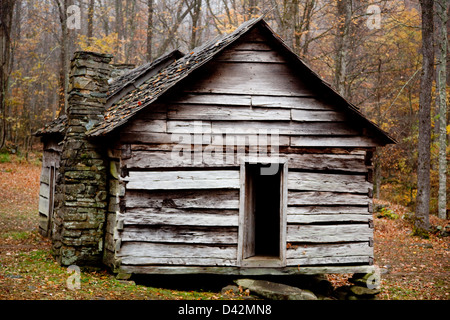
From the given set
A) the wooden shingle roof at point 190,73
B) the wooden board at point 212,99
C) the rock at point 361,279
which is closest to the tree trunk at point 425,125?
the rock at point 361,279

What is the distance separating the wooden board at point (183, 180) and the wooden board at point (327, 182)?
4.09ft

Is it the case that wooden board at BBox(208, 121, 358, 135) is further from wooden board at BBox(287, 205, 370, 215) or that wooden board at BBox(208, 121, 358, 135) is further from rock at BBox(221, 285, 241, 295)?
rock at BBox(221, 285, 241, 295)

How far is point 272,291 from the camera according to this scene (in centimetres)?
815

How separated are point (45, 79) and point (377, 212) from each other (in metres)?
25.3

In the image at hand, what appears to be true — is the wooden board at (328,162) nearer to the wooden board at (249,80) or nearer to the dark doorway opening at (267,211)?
the wooden board at (249,80)

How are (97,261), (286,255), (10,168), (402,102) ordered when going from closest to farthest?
1. (286,255)
2. (97,261)
3. (10,168)
4. (402,102)

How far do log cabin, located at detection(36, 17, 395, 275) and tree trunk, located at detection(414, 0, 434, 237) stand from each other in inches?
310

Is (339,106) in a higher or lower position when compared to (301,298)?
higher

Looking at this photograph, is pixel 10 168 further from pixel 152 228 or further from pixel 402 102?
pixel 402 102

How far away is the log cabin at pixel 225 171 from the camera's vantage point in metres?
8.60

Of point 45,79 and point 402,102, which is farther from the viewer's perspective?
point 45,79

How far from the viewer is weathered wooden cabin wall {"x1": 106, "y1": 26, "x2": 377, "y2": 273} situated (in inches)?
338

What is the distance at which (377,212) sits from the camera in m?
20.2

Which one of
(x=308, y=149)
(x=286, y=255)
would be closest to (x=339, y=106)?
(x=308, y=149)
